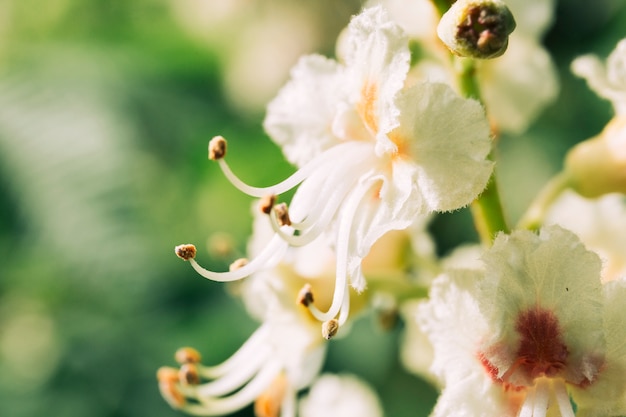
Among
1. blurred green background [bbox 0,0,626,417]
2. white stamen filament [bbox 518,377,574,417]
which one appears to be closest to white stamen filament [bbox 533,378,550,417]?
white stamen filament [bbox 518,377,574,417]

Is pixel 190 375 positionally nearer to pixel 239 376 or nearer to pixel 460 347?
pixel 239 376

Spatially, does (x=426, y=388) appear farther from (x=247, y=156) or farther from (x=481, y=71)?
(x=481, y=71)

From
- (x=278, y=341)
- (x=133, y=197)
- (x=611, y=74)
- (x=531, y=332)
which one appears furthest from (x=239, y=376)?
(x=133, y=197)

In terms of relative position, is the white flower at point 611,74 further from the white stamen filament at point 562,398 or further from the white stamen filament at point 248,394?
the white stamen filament at point 248,394

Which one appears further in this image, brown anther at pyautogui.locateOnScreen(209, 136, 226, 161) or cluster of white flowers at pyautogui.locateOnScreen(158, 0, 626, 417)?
brown anther at pyautogui.locateOnScreen(209, 136, 226, 161)

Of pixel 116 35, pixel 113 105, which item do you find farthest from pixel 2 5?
pixel 113 105

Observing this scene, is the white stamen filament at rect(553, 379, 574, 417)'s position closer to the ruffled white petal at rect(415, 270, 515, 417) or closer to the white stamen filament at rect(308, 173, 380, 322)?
the ruffled white petal at rect(415, 270, 515, 417)

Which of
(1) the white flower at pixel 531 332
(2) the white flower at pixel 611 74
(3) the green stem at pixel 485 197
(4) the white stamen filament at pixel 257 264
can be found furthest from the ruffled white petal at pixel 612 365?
(4) the white stamen filament at pixel 257 264
